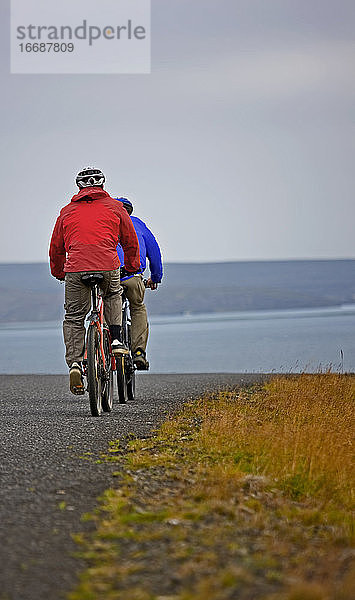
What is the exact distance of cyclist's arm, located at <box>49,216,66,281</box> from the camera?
362 inches

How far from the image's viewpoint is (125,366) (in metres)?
10.5

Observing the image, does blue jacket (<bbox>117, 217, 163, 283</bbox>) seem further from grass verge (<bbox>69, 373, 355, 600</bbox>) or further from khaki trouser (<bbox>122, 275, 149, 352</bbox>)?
grass verge (<bbox>69, 373, 355, 600</bbox>)

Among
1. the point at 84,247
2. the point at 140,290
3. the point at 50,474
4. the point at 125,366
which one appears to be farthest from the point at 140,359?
the point at 50,474

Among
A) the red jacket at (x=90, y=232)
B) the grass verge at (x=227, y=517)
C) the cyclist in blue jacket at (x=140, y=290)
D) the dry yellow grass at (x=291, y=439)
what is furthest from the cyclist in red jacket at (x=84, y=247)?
the grass verge at (x=227, y=517)

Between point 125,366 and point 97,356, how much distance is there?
152cm

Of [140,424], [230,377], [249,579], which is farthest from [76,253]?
[230,377]

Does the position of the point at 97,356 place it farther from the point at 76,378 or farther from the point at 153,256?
the point at 153,256

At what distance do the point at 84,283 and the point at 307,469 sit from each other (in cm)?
371

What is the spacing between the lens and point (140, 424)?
8375 millimetres

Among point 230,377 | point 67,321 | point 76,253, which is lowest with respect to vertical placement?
point 230,377

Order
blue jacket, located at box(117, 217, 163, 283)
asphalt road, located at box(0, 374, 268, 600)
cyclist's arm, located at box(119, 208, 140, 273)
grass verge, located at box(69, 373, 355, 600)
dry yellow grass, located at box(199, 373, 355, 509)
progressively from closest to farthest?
grass verge, located at box(69, 373, 355, 600) < asphalt road, located at box(0, 374, 268, 600) < dry yellow grass, located at box(199, 373, 355, 509) < cyclist's arm, located at box(119, 208, 140, 273) < blue jacket, located at box(117, 217, 163, 283)

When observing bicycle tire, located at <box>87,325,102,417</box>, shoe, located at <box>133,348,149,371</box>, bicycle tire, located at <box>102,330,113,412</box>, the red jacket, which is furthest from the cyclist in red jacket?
shoe, located at <box>133,348,149,371</box>

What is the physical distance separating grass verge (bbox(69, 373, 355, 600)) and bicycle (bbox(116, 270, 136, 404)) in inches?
78.7

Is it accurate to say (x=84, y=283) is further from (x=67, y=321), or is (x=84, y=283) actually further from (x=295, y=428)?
(x=295, y=428)
